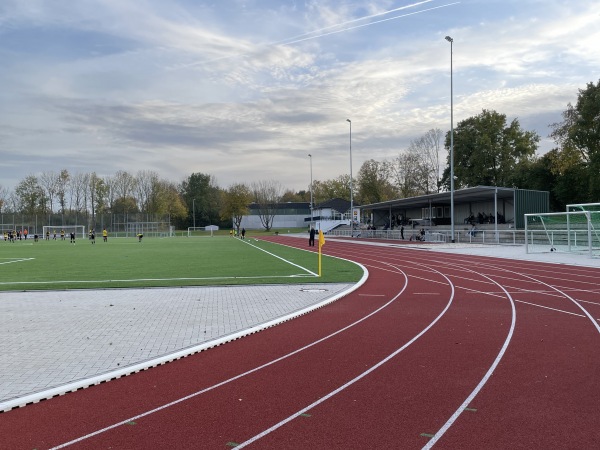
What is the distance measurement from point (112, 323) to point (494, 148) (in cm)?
6166

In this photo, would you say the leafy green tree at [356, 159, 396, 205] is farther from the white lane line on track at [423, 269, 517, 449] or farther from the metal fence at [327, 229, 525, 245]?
the white lane line on track at [423, 269, 517, 449]

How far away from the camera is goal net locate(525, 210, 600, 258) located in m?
24.8

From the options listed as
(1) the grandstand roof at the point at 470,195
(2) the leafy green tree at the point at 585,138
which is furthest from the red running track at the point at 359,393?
(2) the leafy green tree at the point at 585,138

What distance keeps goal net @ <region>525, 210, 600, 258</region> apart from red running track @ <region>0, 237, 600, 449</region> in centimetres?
1781

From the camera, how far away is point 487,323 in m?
9.03

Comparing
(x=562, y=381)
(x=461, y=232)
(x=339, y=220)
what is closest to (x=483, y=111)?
(x=461, y=232)

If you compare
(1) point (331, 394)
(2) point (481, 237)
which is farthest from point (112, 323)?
(2) point (481, 237)

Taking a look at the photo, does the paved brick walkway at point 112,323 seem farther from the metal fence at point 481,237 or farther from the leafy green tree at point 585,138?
the leafy green tree at point 585,138

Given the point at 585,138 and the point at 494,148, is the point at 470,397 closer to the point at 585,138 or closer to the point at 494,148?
the point at 585,138

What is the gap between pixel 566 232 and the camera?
27.3m

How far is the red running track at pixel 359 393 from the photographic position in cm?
429

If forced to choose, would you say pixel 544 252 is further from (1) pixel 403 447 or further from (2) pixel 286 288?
(1) pixel 403 447

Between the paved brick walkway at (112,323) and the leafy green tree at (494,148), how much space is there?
5483 centimetres

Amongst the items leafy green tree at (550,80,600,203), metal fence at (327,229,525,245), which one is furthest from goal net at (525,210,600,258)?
leafy green tree at (550,80,600,203)
